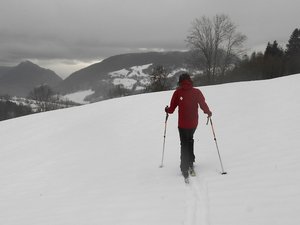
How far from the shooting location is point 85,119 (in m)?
16.6

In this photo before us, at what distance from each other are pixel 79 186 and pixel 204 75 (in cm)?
4879

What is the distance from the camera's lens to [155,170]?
8.27 m

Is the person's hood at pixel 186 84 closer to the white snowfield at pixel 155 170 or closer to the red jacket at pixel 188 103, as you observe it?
the red jacket at pixel 188 103

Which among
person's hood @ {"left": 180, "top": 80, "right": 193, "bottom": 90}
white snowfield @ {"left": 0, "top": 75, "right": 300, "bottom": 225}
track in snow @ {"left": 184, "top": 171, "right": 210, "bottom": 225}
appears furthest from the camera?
person's hood @ {"left": 180, "top": 80, "right": 193, "bottom": 90}

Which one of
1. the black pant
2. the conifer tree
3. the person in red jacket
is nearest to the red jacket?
the person in red jacket

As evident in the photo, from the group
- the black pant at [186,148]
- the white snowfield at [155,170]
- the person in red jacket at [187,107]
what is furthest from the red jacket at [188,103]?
the white snowfield at [155,170]

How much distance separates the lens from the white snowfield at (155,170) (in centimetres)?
558

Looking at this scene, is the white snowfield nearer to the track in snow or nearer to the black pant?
the track in snow

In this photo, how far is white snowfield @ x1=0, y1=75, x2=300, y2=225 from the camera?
558 centimetres

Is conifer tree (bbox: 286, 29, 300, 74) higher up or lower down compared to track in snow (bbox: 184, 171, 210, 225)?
higher up

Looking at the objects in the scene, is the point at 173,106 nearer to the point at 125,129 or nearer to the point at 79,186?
the point at 79,186

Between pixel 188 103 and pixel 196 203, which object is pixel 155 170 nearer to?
pixel 188 103

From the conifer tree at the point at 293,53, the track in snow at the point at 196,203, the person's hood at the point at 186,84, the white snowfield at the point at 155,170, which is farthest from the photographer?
the conifer tree at the point at 293,53

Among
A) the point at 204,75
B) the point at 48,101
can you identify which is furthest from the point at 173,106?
the point at 48,101
